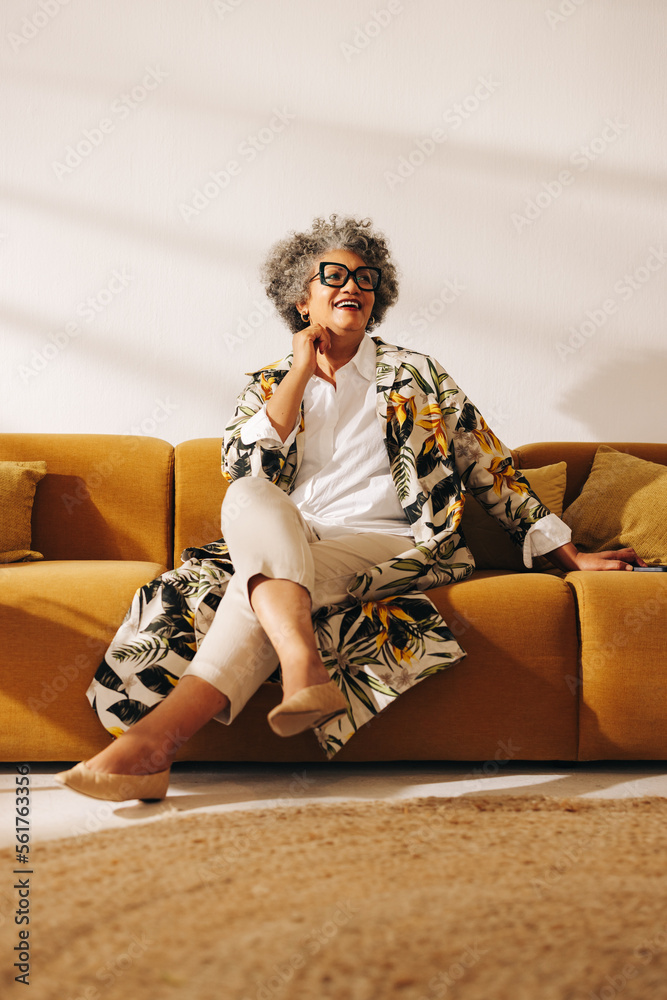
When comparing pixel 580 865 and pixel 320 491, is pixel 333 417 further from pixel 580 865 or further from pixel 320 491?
pixel 580 865

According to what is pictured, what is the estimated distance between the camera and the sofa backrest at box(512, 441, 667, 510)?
2.55 meters

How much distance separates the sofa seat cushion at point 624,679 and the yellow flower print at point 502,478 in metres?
0.41

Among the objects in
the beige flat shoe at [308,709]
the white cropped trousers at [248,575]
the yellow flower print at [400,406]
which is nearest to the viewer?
the beige flat shoe at [308,709]

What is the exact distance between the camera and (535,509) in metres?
2.07

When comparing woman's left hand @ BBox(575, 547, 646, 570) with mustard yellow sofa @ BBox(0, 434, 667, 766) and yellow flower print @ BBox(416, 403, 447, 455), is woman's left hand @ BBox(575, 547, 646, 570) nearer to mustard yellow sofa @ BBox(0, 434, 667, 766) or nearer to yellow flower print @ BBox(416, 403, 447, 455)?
mustard yellow sofa @ BBox(0, 434, 667, 766)

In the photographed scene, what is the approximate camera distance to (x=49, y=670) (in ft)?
5.71

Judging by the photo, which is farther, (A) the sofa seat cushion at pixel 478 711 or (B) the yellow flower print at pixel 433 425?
(B) the yellow flower print at pixel 433 425

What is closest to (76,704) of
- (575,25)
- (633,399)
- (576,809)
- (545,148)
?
(576,809)

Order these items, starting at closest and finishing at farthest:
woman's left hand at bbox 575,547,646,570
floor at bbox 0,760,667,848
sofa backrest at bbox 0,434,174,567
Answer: floor at bbox 0,760,667,848 → woman's left hand at bbox 575,547,646,570 → sofa backrest at bbox 0,434,174,567

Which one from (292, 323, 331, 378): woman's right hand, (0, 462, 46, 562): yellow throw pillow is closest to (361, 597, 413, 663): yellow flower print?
(292, 323, 331, 378): woman's right hand

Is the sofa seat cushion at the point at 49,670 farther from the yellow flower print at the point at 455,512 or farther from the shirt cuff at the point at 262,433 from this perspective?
the yellow flower print at the point at 455,512

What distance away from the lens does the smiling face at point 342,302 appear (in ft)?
7.09

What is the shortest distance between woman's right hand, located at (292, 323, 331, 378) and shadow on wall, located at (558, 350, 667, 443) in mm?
1148

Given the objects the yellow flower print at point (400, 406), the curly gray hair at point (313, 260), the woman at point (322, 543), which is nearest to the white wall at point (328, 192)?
the curly gray hair at point (313, 260)
